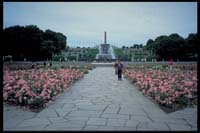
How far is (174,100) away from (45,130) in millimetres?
4017

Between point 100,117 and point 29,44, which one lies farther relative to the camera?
point 29,44

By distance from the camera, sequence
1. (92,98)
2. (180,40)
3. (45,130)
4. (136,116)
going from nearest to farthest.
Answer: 1. (45,130)
2. (136,116)
3. (92,98)
4. (180,40)

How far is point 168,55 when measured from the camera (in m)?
51.7

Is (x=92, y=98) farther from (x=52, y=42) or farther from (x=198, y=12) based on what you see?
(x=52, y=42)

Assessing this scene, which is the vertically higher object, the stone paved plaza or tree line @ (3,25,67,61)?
tree line @ (3,25,67,61)

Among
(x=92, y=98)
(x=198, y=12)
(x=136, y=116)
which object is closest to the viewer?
(x=198, y=12)

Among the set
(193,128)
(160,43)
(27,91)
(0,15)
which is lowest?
(193,128)

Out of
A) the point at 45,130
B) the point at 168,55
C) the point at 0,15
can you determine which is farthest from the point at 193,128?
the point at 168,55

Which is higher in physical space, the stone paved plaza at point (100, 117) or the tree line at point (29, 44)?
the tree line at point (29, 44)

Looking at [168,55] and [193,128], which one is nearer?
[193,128]

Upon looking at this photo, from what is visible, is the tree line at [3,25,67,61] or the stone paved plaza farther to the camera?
the tree line at [3,25,67,61]

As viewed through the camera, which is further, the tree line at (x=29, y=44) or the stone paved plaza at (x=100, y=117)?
the tree line at (x=29, y=44)

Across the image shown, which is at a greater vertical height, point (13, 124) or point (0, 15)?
point (0, 15)

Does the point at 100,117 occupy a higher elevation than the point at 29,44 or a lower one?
lower
